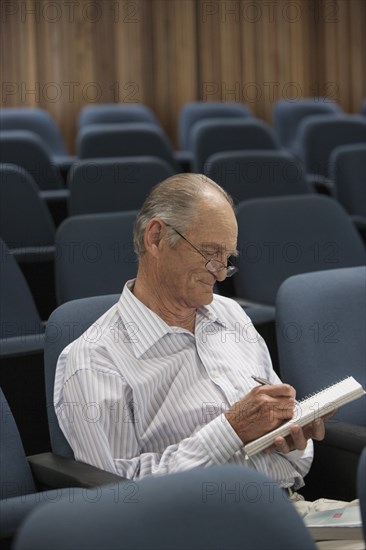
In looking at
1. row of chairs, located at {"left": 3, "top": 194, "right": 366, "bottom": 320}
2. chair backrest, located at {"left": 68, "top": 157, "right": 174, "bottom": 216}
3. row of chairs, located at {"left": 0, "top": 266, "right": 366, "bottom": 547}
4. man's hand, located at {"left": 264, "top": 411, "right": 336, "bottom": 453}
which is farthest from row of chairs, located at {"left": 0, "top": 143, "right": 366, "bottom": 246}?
man's hand, located at {"left": 264, "top": 411, "right": 336, "bottom": 453}

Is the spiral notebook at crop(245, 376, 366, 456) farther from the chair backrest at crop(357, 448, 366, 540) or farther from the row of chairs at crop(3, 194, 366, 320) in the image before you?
the row of chairs at crop(3, 194, 366, 320)

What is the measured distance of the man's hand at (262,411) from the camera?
1998mm

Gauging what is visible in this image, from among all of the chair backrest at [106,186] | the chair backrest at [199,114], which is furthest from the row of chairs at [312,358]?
the chair backrest at [199,114]

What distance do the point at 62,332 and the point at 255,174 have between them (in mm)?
2307

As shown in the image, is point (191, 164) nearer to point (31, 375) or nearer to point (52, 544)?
point (31, 375)

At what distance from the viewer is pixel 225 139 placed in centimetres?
573

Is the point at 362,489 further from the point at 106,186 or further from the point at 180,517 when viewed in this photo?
the point at 106,186

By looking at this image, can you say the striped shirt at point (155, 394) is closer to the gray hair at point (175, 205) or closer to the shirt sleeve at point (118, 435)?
the shirt sleeve at point (118, 435)

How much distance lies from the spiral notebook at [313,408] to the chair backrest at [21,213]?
2.07 meters

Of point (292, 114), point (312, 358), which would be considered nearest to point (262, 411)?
point (312, 358)

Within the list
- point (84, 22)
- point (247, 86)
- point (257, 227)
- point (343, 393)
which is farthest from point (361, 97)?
point (343, 393)

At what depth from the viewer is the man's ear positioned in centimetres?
218

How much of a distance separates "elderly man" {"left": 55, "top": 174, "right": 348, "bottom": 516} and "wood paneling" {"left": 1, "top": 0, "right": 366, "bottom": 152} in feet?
19.4

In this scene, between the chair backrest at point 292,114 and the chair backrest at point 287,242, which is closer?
the chair backrest at point 287,242
